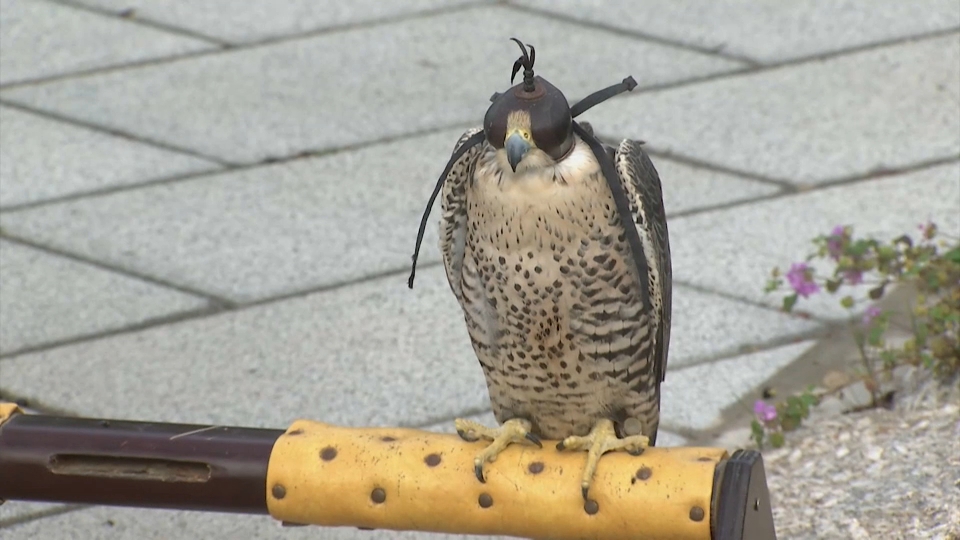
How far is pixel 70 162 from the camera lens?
5750 mm

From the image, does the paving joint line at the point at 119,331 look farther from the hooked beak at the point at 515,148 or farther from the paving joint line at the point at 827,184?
the hooked beak at the point at 515,148

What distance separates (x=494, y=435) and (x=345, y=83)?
3.64 metres

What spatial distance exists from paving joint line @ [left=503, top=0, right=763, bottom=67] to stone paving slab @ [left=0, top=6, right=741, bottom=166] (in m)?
0.05

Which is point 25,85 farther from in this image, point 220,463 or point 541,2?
point 220,463

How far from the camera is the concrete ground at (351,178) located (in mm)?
4352

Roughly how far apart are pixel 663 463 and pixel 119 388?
2.19m

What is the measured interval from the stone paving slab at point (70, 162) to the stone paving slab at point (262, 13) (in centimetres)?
111

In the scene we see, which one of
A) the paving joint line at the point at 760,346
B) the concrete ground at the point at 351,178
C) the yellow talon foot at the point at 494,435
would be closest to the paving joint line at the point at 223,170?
the concrete ground at the point at 351,178

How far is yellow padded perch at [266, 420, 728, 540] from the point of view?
2.56 metres

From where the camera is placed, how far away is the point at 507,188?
9.12 feet

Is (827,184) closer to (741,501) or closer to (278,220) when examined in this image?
(278,220)

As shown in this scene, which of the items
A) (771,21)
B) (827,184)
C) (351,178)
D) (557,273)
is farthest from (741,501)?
(771,21)

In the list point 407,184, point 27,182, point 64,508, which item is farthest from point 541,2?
point 64,508

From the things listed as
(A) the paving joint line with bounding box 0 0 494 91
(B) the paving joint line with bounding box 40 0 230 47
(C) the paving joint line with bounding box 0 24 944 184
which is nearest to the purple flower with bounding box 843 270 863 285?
(C) the paving joint line with bounding box 0 24 944 184
